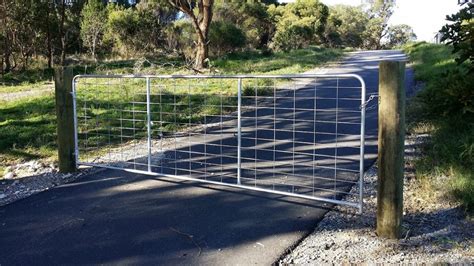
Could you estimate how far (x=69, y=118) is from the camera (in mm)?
6184

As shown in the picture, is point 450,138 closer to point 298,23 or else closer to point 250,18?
point 250,18

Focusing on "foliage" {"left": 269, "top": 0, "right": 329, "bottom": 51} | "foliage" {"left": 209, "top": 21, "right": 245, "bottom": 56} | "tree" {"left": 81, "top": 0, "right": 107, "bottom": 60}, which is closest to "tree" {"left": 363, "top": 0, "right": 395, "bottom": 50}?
"foliage" {"left": 269, "top": 0, "right": 329, "bottom": 51}

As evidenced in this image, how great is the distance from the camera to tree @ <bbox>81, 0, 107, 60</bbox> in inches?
1022

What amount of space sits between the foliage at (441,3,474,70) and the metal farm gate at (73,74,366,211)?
1.64m

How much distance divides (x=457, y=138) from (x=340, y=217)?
2.56 m

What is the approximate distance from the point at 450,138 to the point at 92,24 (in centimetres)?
2373

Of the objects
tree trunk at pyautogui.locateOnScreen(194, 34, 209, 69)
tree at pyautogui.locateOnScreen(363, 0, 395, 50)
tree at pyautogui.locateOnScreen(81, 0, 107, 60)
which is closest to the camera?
tree trunk at pyautogui.locateOnScreen(194, 34, 209, 69)

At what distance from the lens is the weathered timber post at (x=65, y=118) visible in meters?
6.14

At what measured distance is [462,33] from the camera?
655 cm

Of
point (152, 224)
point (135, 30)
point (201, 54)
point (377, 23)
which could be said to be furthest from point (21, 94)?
point (377, 23)

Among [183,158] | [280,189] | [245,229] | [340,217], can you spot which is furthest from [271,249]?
[183,158]

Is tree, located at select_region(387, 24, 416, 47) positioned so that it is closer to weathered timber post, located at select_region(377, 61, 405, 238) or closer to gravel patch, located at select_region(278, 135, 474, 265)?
gravel patch, located at select_region(278, 135, 474, 265)

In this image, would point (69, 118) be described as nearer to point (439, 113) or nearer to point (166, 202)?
point (166, 202)

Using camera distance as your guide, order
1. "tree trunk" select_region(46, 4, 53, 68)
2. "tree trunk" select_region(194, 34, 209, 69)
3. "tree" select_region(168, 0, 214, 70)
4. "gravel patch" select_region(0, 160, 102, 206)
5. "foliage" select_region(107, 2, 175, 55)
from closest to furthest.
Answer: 1. "gravel patch" select_region(0, 160, 102, 206)
2. "tree" select_region(168, 0, 214, 70)
3. "tree trunk" select_region(194, 34, 209, 69)
4. "tree trunk" select_region(46, 4, 53, 68)
5. "foliage" select_region(107, 2, 175, 55)
